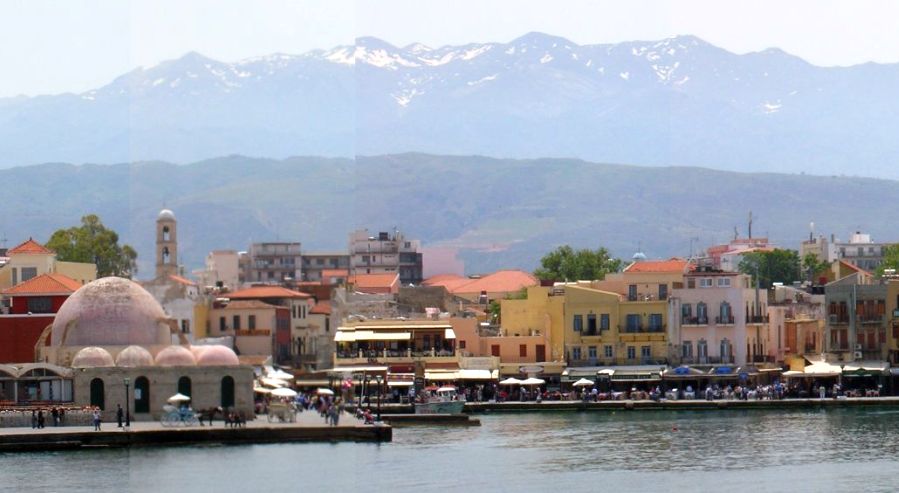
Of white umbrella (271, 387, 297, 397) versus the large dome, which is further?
the large dome

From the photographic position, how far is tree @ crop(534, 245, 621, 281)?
490 feet

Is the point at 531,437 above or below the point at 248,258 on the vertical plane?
below

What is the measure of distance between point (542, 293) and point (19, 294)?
28108 mm

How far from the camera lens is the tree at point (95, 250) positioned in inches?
5610

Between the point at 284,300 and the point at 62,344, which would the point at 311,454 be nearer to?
the point at 62,344

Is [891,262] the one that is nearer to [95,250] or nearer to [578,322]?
[578,322]

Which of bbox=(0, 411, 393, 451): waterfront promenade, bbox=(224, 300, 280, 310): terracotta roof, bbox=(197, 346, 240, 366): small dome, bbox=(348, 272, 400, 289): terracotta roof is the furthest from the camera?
bbox=(348, 272, 400, 289): terracotta roof

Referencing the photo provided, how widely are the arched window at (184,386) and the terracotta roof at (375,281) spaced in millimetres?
67144

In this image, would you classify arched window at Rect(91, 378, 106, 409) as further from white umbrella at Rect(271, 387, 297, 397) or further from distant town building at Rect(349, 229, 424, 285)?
distant town building at Rect(349, 229, 424, 285)

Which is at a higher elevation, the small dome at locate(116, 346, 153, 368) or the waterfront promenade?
the small dome at locate(116, 346, 153, 368)

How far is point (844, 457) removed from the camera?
2685 inches

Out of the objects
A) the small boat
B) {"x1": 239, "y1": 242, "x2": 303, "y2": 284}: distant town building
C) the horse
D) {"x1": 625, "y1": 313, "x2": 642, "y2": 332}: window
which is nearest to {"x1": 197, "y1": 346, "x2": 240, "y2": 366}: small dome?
the horse

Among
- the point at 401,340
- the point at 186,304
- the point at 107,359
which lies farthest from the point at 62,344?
the point at 401,340

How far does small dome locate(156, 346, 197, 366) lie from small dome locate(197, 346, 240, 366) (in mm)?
344
